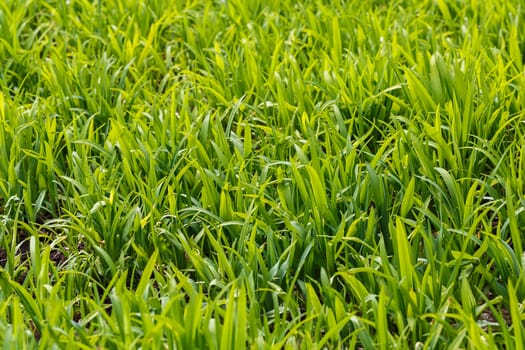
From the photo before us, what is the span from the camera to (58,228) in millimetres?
2939

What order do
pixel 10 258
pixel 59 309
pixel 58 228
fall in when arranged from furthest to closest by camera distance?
pixel 58 228, pixel 10 258, pixel 59 309

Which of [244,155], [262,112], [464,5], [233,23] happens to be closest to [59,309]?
[244,155]

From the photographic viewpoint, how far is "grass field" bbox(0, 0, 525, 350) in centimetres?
228

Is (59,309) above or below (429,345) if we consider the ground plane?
above

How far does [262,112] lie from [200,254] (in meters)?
0.89

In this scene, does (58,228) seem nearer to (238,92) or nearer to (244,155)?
(244,155)

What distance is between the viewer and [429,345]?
221cm

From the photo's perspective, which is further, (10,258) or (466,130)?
(466,130)

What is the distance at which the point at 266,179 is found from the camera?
2883 millimetres

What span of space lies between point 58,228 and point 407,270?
1150mm

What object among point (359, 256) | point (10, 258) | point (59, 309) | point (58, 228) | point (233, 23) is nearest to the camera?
point (59, 309)

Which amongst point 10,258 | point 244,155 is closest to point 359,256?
point 244,155

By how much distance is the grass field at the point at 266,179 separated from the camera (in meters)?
2.28

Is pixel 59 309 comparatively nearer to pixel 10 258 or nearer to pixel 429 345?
pixel 10 258
